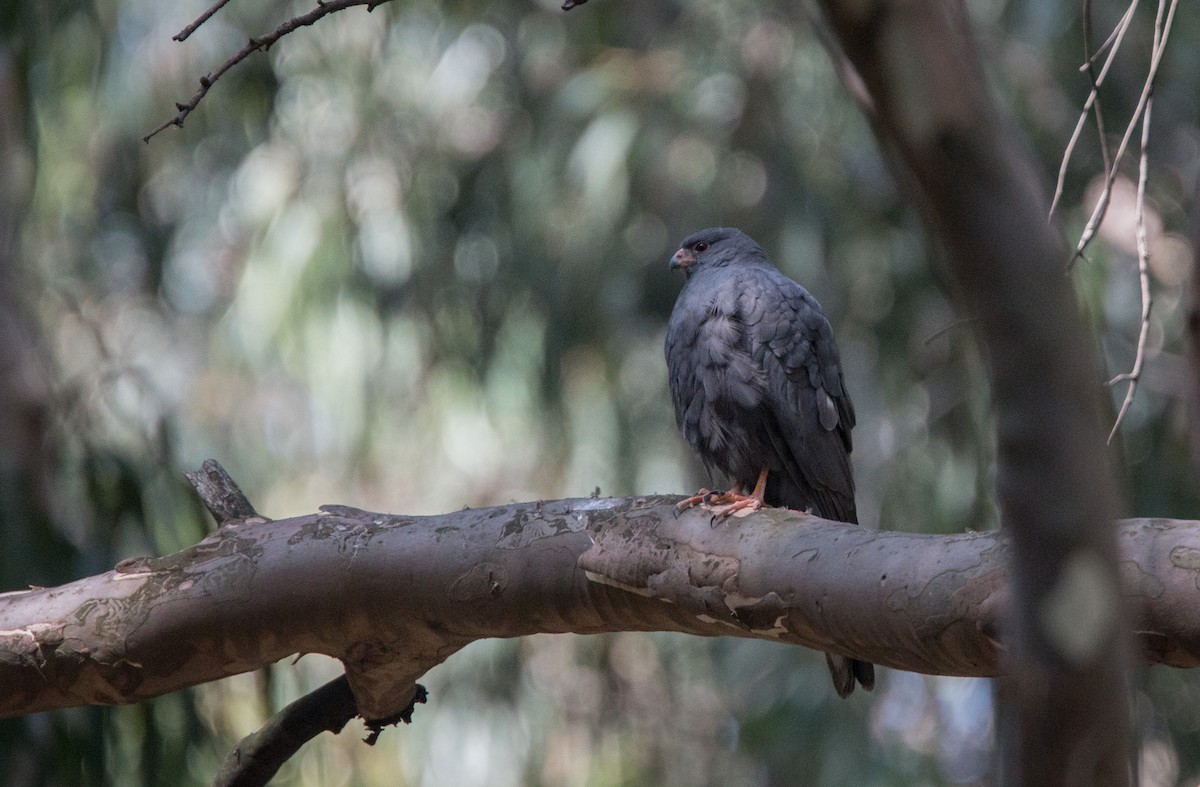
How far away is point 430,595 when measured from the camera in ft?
7.95

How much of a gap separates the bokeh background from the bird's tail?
2980 millimetres

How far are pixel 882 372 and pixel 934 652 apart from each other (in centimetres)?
498

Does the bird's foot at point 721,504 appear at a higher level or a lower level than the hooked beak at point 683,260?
lower

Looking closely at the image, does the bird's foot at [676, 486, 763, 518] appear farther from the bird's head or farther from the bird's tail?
the bird's head

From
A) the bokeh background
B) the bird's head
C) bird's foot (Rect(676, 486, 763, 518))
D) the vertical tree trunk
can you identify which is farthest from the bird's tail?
the bokeh background

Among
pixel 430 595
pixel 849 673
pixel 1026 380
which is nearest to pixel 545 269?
pixel 849 673

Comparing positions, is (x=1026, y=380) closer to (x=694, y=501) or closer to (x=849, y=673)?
(x=694, y=501)

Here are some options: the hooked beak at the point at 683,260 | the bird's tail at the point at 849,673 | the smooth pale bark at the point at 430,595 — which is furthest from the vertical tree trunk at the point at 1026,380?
the hooked beak at the point at 683,260

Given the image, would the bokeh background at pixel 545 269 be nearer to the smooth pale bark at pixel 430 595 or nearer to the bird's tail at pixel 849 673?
the bird's tail at pixel 849 673

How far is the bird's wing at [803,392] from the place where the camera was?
3.30 m

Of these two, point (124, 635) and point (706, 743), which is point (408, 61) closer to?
point (706, 743)

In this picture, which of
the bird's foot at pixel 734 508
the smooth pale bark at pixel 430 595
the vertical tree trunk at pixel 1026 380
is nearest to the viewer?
the vertical tree trunk at pixel 1026 380

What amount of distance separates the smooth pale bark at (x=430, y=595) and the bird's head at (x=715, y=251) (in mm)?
1607

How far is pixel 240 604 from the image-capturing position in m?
2.46
